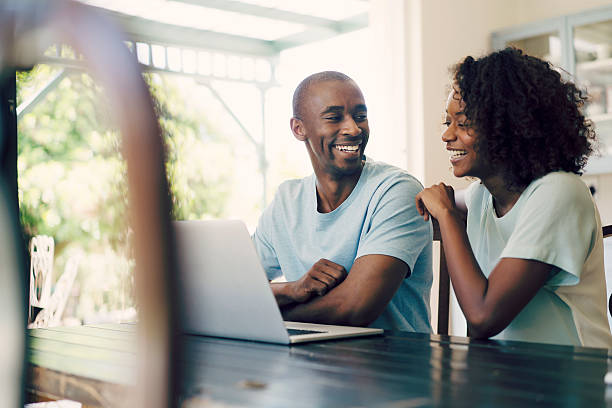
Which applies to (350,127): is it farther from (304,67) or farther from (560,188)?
(304,67)

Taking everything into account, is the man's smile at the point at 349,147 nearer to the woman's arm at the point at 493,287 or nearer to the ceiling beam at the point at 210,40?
the woman's arm at the point at 493,287

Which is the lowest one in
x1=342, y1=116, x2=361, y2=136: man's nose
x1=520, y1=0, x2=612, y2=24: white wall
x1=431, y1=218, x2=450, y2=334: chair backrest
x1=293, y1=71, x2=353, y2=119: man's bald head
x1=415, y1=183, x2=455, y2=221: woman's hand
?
x1=431, y1=218, x2=450, y2=334: chair backrest

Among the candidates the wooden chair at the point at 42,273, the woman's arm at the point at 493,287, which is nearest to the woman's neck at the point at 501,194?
the woman's arm at the point at 493,287

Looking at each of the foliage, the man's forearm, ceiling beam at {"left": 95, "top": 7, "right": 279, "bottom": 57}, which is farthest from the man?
Answer: ceiling beam at {"left": 95, "top": 7, "right": 279, "bottom": 57}

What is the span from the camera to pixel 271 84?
638 centimetres

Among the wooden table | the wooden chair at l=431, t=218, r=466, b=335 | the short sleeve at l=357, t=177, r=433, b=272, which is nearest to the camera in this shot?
the wooden table

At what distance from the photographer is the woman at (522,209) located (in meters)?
1.16

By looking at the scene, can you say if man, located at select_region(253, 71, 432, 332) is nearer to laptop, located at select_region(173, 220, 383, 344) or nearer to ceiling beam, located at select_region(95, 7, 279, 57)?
laptop, located at select_region(173, 220, 383, 344)

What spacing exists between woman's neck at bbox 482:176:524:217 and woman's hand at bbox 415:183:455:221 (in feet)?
0.27

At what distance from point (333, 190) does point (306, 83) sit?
304 mm

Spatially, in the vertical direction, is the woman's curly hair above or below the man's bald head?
below

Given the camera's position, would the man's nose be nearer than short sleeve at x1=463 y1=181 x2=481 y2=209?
No

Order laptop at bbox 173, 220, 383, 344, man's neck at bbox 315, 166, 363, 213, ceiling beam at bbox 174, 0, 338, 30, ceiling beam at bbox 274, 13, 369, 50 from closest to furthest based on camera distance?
1. laptop at bbox 173, 220, 383, 344
2. man's neck at bbox 315, 166, 363, 213
3. ceiling beam at bbox 174, 0, 338, 30
4. ceiling beam at bbox 274, 13, 369, 50

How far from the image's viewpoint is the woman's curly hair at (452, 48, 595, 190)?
128 centimetres
